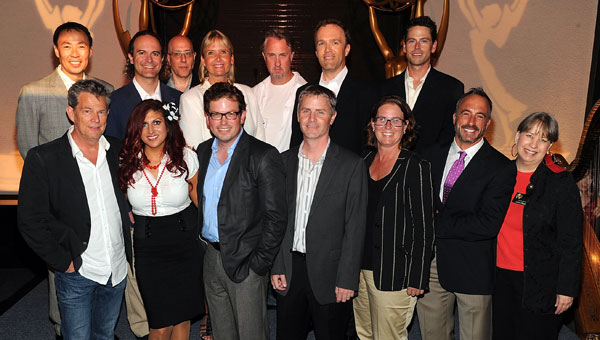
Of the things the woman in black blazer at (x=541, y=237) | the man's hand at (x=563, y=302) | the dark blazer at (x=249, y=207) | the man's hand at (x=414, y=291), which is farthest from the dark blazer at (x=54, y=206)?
the man's hand at (x=563, y=302)

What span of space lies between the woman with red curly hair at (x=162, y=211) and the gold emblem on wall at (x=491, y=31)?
3.87m

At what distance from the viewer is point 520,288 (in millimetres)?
2635

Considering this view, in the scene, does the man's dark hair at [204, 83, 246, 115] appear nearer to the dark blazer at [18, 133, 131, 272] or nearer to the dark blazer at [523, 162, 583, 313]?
the dark blazer at [18, 133, 131, 272]

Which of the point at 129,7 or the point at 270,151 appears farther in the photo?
the point at 129,7

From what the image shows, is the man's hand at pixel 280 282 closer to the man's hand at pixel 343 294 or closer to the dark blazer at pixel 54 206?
the man's hand at pixel 343 294

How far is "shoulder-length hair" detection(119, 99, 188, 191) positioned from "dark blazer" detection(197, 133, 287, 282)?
1.18 feet

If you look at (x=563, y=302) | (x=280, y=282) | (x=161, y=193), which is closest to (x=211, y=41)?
(x=161, y=193)

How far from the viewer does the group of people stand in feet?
7.93

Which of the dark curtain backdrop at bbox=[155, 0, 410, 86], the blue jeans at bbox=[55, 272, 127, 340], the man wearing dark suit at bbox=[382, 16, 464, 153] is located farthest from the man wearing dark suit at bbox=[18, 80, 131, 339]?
the dark curtain backdrop at bbox=[155, 0, 410, 86]

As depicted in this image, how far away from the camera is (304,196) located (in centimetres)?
251

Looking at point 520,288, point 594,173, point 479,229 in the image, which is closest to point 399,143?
point 479,229

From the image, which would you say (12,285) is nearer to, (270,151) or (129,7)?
(129,7)

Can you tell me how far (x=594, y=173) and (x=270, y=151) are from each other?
277 centimetres

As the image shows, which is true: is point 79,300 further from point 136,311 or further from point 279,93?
point 279,93
